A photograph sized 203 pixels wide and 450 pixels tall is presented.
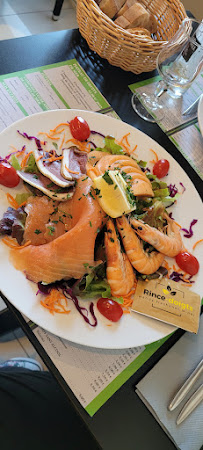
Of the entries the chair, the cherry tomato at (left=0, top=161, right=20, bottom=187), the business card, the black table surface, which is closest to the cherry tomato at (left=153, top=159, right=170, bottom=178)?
the black table surface

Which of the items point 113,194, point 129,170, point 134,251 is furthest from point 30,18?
point 134,251

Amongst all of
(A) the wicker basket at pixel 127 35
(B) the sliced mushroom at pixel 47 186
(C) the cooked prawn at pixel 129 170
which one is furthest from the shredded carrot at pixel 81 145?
(A) the wicker basket at pixel 127 35

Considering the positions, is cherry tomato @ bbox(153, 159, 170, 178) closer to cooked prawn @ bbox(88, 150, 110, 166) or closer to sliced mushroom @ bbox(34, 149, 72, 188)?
cooked prawn @ bbox(88, 150, 110, 166)

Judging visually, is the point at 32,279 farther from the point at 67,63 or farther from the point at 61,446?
the point at 67,63

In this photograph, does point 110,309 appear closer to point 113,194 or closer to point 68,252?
point 68,252

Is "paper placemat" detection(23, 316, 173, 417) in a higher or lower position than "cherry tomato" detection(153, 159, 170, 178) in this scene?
lower
